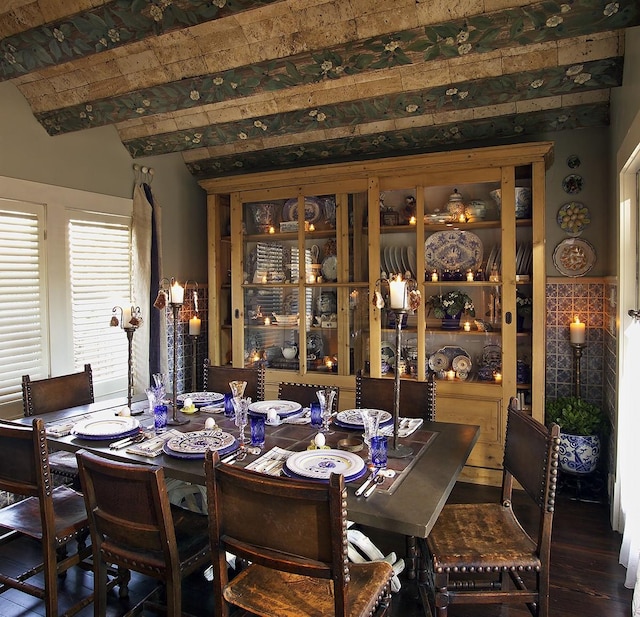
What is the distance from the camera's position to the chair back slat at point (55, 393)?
8.68 feet

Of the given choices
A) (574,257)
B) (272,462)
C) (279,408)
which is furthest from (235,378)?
(574,257)

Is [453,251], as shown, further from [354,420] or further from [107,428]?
[107,428]

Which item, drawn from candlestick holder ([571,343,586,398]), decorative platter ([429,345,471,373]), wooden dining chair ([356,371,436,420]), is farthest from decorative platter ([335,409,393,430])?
candlestick holder ([571,343,586,398])

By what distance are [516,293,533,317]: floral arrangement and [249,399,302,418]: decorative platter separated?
1.71 meters

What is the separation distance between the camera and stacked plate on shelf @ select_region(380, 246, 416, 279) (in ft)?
11.9

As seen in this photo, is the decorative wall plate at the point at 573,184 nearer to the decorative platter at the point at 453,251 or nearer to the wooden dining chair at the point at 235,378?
the decorative platter at the point at 453,251

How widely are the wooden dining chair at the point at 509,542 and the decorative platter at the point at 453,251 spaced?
1.64 meters

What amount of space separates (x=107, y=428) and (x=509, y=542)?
5.60 feet

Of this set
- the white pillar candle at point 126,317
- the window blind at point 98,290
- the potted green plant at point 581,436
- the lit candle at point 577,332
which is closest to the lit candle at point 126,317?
the white pillar candle at point 126,317

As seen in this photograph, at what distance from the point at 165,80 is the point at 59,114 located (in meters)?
0.76

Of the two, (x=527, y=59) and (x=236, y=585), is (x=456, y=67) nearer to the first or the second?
(x=527, y=59)

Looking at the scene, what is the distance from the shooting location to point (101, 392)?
3537 millimetres

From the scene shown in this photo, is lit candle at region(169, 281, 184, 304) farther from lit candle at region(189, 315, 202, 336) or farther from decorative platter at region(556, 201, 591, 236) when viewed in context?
decorative platter at region(556, 201, 591, 236)

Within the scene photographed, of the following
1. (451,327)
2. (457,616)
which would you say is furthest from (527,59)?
(457,616)
